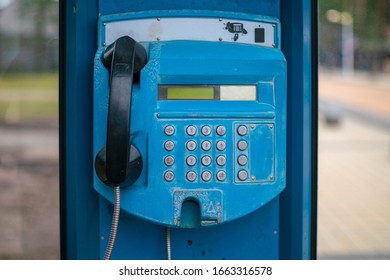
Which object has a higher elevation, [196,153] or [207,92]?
[207,92]

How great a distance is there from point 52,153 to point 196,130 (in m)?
3.21

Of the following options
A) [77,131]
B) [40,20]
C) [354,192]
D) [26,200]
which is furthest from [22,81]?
[354,192]

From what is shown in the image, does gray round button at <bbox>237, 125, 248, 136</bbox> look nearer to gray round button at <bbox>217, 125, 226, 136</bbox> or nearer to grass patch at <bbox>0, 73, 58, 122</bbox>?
gray round button at <bbox>217, 125, 226, 136</bbox>

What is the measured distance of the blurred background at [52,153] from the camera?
2039 mm

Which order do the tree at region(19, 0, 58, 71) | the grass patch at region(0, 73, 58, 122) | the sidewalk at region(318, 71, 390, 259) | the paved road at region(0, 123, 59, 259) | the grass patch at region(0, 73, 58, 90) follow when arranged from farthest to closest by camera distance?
the sidewalk at region(318, 71, 390, 259) < the paved road at region(0, 123, 59, 259) < the grass patch at region(0, 73, 58, 90) < the grass patch at region(0, 73, 58, 122) < the tree at region(19, 0, 58, 71)

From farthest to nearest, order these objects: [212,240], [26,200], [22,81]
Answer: [26,200] → [22,81] → [212,240]

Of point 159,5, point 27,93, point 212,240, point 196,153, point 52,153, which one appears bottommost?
point 212,240

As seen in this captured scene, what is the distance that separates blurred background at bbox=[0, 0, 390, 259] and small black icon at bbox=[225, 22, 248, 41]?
0.29 meters

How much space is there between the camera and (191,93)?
1.35 metres

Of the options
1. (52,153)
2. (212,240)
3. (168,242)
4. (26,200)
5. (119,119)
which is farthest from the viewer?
(52,153)

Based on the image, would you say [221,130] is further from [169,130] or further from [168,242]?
[168,242]

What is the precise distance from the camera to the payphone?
4.34 feet

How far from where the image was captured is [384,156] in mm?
6320

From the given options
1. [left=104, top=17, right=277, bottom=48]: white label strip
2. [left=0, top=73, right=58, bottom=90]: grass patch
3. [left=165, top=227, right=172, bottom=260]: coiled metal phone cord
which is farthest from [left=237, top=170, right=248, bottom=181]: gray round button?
Answer: [left=0, top=73, right=58, bottom=90]: grass patch
